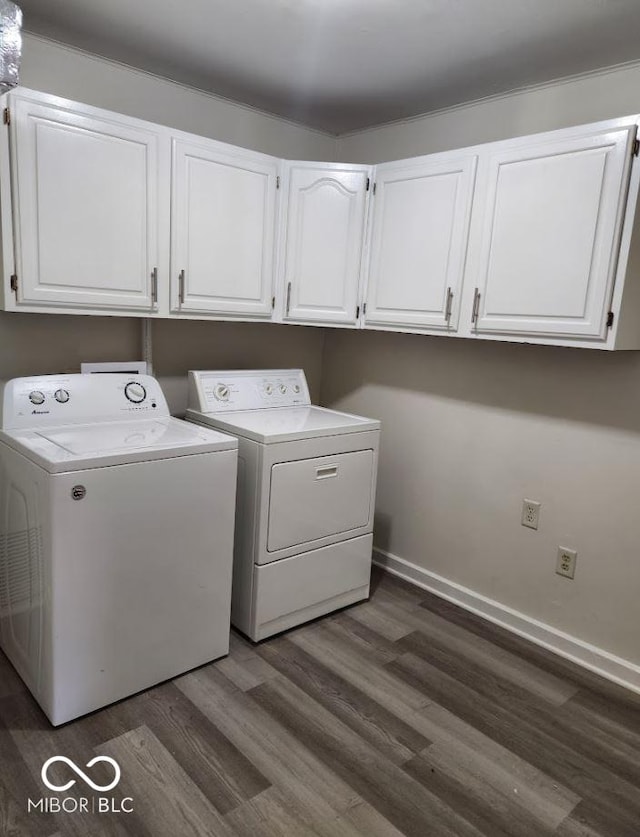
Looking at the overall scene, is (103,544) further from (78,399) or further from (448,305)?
(448,305)

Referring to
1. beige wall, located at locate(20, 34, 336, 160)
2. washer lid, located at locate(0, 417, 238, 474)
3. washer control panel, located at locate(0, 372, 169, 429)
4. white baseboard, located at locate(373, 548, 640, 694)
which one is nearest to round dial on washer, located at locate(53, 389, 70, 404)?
washer control panel, located at locate(0, 372, 169, 429)

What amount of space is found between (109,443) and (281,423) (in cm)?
74

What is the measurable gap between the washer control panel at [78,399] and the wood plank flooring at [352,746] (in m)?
0.93

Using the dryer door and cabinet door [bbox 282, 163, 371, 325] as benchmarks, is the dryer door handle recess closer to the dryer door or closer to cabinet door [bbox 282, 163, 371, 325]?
the dryer door

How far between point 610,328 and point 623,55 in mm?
1000

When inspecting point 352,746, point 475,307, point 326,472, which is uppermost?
point 475,307

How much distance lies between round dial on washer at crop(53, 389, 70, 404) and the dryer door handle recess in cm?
101

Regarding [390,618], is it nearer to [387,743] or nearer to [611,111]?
[387,743]

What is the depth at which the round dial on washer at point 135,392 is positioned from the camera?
232 cm

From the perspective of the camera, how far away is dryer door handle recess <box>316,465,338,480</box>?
2348mm

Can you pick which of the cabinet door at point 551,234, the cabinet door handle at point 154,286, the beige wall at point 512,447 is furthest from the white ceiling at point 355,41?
the cabinet door handle at point 154,286

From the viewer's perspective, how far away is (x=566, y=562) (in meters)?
2.35

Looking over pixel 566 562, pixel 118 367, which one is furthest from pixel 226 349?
pixel 566 562

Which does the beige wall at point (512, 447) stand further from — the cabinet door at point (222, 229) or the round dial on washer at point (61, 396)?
the round dial on washer at point (61, 396)
